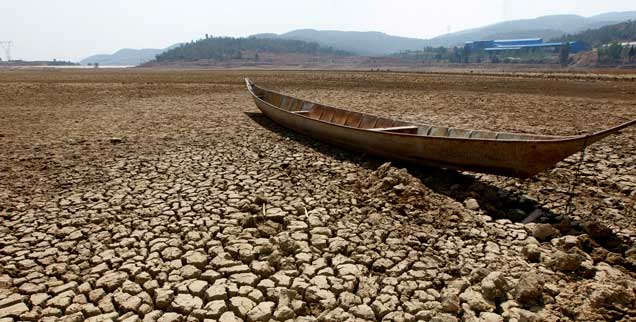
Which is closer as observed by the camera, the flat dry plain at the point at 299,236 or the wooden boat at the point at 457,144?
the flat dry plain at the point at 299,236

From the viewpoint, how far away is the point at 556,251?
4125 millimetres

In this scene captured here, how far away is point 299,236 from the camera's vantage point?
4.57 m

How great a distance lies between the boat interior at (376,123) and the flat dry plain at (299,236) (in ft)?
2.59

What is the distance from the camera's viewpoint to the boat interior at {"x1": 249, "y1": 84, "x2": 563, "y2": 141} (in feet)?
19.9

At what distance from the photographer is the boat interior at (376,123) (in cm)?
607

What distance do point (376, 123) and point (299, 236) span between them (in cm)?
483

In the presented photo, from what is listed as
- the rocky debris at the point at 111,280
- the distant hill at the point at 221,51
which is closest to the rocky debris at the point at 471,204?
the rocky debris at the point at 111,280

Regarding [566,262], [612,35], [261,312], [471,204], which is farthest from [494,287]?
[612,35]

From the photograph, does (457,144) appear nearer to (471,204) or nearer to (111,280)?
(471,204)

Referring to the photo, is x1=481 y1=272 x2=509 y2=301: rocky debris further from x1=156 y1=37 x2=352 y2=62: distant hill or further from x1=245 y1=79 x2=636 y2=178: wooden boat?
x1=156 y1=37 x2=352 y2=62: distant hill

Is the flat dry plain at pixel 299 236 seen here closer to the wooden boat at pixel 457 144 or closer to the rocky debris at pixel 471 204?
the rocky debris at pixel 471 204

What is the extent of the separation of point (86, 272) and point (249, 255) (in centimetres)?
171

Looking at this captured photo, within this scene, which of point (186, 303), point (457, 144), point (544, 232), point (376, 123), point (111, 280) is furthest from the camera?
point (376, 123)

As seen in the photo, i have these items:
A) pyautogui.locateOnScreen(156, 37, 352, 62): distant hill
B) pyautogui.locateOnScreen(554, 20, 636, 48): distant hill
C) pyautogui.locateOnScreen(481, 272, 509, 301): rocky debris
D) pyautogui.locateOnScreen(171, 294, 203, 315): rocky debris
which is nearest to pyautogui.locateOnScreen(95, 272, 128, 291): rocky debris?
pyautogui.locateOnScreen(171, 294, 203, 315): rocky debris
